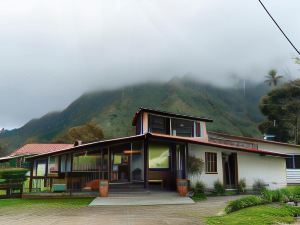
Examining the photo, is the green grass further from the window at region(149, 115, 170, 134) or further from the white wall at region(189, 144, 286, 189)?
the window at region(149, 115, 170, 134)

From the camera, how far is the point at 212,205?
1522cm

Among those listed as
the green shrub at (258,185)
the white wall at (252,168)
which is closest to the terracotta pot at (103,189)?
the white wall at (252,168)

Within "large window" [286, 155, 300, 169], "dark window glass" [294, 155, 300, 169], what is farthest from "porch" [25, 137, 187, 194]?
"dark window glass" [294, 155, 300, 169]

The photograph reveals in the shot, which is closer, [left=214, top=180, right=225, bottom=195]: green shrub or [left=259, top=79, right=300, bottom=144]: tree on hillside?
[left=214, top=180, right=225, bottom=195]: green shrub

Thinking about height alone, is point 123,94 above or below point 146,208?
above

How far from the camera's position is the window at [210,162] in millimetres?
20737

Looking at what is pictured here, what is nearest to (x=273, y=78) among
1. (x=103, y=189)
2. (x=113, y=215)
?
(x=103, y=189)

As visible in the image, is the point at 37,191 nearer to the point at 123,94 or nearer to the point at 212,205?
the point at 212,205

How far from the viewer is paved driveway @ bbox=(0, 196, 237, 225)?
11219 millimetres

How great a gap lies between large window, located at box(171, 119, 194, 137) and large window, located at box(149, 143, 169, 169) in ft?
10.3

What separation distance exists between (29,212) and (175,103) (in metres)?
86.8

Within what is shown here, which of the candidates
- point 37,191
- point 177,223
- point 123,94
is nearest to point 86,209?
point 177,223

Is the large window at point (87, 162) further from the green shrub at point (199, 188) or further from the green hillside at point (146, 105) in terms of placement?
the green hillside at point (146, 105)

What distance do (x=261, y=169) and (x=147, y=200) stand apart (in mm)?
9402
